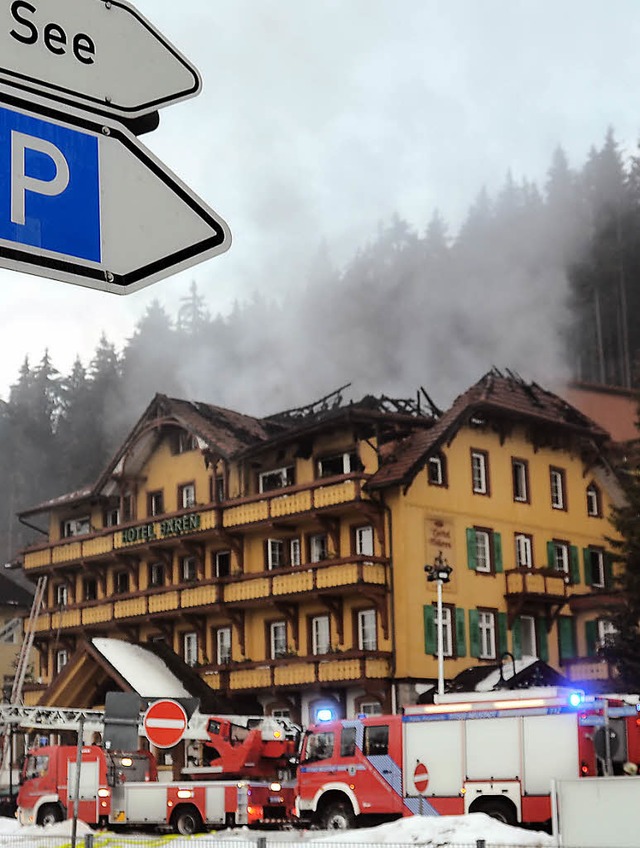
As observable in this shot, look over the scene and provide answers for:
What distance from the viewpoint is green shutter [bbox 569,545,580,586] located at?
52375 mm

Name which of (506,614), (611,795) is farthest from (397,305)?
(611,795)

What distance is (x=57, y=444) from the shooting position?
136250 mm

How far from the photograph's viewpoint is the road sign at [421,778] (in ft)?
96.3

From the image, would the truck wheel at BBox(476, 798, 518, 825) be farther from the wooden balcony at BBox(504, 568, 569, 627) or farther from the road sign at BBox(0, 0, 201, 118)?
the road sign at BBox(0, 0, 201, 118)

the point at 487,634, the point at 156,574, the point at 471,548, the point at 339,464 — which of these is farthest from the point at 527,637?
the point at 156,574

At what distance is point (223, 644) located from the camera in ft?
169

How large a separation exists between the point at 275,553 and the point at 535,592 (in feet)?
31.0

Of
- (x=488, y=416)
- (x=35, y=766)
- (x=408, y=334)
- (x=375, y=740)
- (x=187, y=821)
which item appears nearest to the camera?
(x=375, y=740)

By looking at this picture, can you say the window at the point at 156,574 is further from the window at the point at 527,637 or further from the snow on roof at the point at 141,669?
the window at the point at 527,637

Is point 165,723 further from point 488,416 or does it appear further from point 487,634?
point 488,416

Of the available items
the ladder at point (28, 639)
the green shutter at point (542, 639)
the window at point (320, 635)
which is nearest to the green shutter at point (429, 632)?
the window at point (320, 635)

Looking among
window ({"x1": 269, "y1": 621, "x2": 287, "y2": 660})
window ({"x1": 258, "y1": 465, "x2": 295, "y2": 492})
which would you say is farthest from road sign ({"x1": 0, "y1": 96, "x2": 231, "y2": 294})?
window ({"x1": 258, "y1": 465, "x2": 295, "y2": 492})

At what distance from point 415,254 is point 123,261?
122448 mm

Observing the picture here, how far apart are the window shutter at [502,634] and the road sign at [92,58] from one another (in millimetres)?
46261
